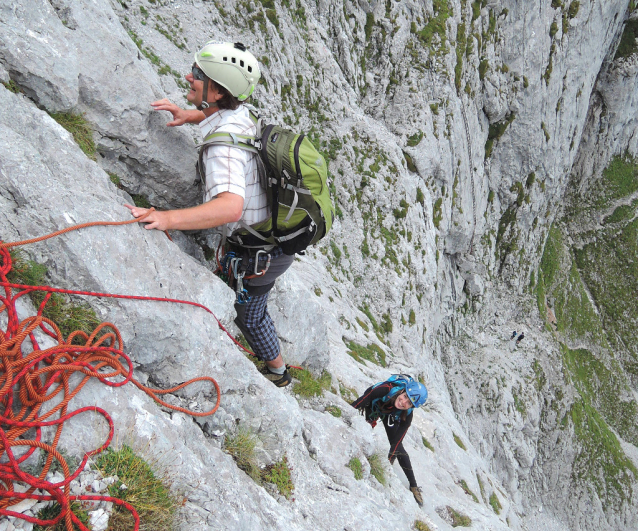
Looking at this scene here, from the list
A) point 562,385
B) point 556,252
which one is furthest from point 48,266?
point 556,252

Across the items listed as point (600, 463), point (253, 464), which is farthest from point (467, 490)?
point (600, 463)

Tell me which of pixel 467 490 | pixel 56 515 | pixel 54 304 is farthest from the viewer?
pixel 467 490

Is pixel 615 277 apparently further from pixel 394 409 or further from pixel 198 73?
pixel 198 73

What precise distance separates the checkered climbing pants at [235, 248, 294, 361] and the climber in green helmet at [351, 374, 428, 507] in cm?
416

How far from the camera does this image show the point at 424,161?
99.2 feet

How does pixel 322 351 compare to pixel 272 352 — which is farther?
pixel 322 351

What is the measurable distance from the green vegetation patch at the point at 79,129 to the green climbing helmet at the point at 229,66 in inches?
91.6

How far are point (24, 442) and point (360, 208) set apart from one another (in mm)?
22948

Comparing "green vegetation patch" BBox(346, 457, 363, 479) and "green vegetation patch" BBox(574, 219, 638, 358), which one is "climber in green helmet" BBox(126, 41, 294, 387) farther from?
"green vegetation patch" BBox(574, 219, 638, 358)

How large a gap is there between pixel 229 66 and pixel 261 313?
4.17 m

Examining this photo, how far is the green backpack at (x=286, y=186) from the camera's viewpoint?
5.59m

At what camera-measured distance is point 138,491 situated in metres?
3.94

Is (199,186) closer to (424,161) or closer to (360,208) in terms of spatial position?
(360,208)

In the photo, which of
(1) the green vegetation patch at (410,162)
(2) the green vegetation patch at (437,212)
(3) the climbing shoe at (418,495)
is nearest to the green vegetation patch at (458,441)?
(3) the climbing shoe at (418,495)
